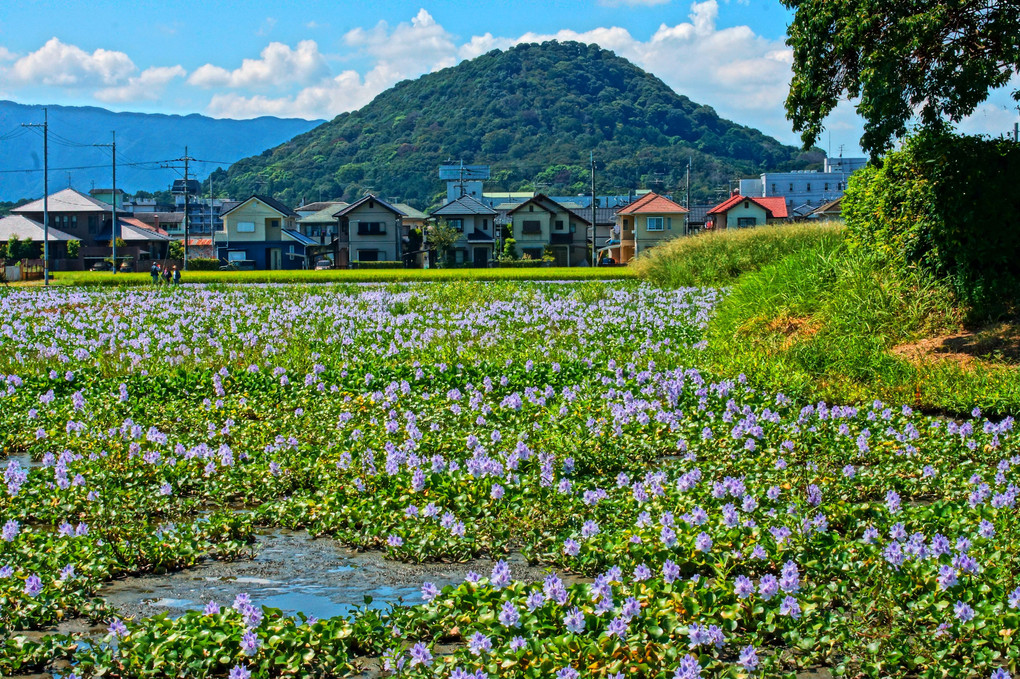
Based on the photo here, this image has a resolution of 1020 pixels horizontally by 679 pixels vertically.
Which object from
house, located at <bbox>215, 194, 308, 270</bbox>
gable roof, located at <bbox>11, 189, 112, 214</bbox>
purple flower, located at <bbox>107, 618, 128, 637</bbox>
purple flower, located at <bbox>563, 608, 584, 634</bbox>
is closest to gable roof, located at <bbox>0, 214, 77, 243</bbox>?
gable roof, located at <bbox>11, 189, 112, 214</bbox>

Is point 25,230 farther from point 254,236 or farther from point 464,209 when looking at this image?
point 464,209

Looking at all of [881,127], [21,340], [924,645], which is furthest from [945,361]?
[21,340]

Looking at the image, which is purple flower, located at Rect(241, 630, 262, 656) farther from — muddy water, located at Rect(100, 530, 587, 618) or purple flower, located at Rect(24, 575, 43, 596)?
purple flower, located at Rect(24, 575, 43, 596)

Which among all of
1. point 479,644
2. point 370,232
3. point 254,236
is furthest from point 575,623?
point 254,236

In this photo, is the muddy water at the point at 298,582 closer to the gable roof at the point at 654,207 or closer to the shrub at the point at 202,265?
the shrub at the point at 202,265

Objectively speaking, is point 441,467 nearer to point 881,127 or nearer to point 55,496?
point 55,496

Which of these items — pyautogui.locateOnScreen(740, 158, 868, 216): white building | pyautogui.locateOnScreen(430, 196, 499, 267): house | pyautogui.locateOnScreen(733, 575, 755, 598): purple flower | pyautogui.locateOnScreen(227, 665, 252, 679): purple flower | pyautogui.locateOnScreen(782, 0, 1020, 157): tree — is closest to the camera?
pyautogui.locateOnScreen(227, 665, 252, 679): purple flower

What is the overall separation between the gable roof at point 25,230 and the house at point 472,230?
3235 cm

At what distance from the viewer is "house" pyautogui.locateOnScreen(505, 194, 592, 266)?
82688mm

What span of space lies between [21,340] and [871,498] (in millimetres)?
13072

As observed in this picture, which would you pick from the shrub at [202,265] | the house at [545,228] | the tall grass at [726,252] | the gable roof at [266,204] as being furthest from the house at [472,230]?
the tall grass at [726,252]

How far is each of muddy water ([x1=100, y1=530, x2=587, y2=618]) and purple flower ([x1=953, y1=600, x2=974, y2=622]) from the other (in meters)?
2.24

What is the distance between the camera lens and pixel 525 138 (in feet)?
551

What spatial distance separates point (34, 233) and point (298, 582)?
86.0m
